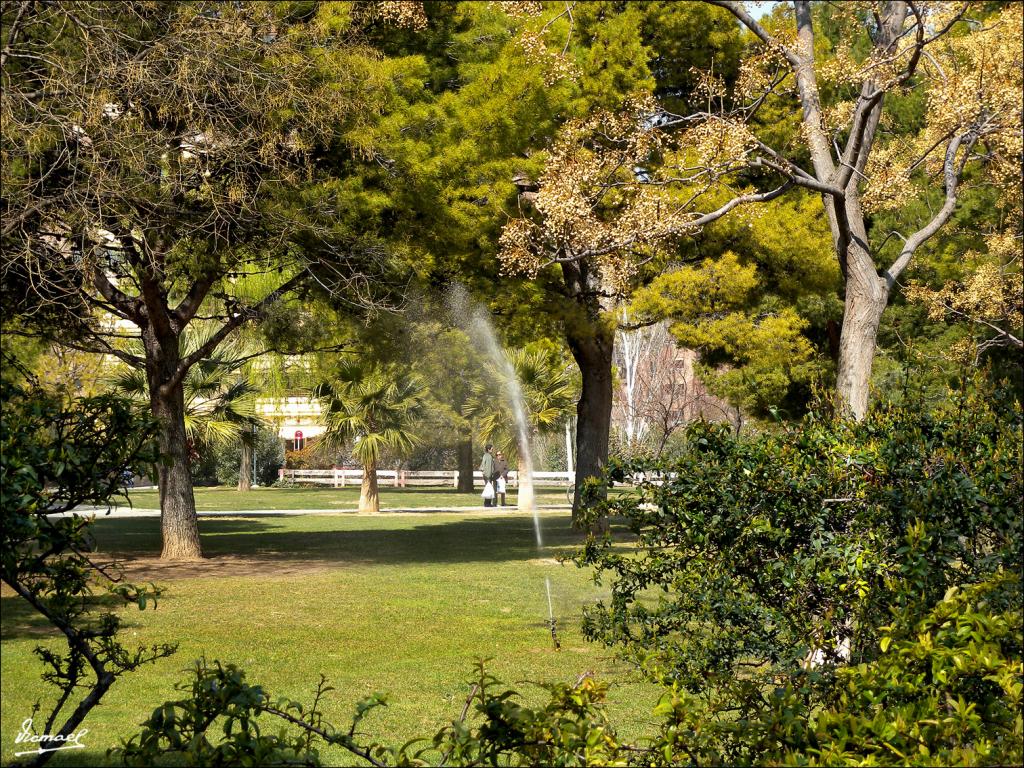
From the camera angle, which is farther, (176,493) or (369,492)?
(369,492)

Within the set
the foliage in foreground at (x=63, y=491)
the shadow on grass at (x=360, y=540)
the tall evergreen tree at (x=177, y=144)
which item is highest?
the tall evergreen tree at (x=177, y=144)

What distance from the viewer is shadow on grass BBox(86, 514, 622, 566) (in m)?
19.1

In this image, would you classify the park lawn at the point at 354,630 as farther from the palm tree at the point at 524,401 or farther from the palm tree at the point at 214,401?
the palm tree at the point at 524,401

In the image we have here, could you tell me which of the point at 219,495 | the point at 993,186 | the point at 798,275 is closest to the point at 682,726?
the point at 798,275

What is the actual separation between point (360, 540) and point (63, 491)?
19553mm

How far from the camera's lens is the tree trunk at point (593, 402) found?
2052 centimetres

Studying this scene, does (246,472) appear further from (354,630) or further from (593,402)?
(354,630)


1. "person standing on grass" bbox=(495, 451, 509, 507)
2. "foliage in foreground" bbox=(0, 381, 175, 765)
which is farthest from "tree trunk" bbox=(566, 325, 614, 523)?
"foliage in foreground" bbox=(0, 381, 175, 765)

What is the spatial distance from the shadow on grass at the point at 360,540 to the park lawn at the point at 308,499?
712 cm

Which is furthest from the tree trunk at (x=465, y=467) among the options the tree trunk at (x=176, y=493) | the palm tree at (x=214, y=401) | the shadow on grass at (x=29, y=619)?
the shadow on grass at (x=29, y=619)

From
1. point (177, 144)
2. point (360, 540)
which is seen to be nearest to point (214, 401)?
point (360, 540)

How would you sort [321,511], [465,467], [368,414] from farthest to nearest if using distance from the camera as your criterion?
[465,467], [321,511], [368,414]

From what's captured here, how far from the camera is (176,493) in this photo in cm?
1759

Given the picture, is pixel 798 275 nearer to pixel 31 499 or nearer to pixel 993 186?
pixel 993 186
